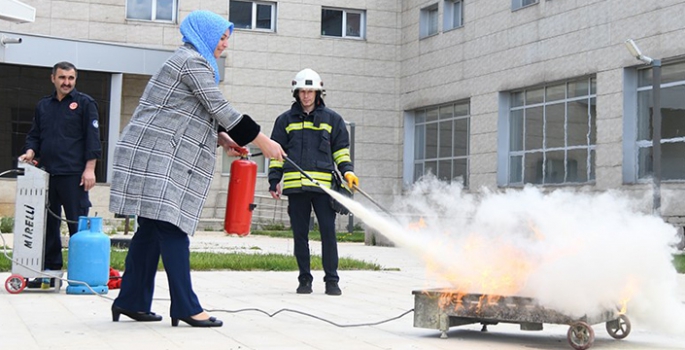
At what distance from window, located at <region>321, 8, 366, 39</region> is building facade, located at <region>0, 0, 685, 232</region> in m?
0.05

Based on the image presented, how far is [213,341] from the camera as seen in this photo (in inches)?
244

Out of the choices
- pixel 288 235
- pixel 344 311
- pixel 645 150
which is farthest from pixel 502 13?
pixel 344 311

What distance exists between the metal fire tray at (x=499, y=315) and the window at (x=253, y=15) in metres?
28.3

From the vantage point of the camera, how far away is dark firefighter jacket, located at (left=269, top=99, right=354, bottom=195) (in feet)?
32.5

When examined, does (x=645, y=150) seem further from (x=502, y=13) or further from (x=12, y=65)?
(x=12, y=65)

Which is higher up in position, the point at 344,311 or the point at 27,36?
the point at 27,36

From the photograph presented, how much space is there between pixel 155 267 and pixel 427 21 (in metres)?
28.1

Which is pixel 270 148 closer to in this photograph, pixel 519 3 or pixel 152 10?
pixel 519 3

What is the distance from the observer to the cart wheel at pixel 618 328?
6.71 m

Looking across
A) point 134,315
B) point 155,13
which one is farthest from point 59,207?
point 155,13

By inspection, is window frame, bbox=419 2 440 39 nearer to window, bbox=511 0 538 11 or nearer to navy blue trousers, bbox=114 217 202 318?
window, bbox=511 0 538 11

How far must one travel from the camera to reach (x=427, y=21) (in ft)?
112

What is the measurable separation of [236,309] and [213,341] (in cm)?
208

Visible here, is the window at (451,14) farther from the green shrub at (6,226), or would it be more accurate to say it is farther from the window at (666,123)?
the green shrub at (6,226)
